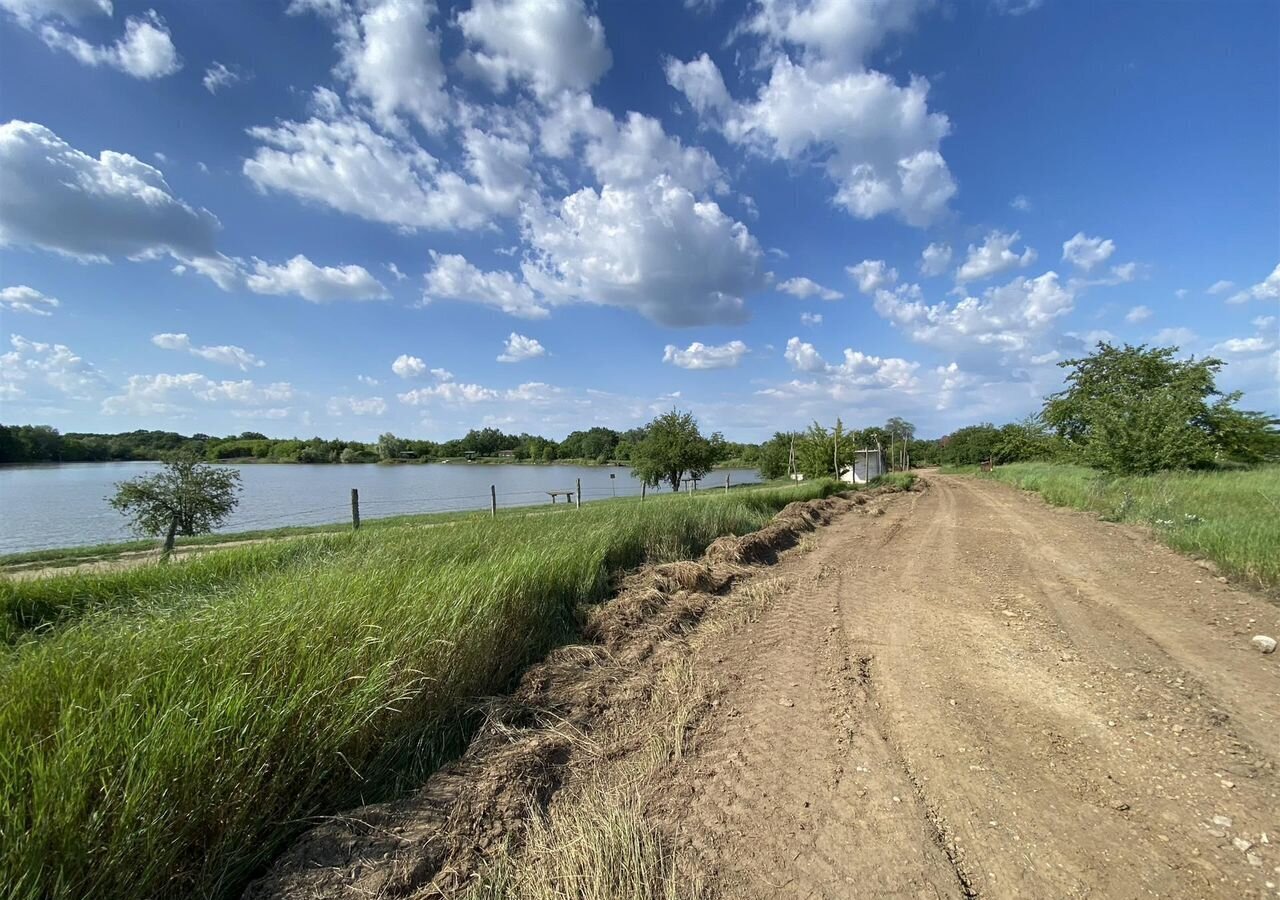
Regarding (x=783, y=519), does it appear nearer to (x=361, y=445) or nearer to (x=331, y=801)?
(x=331, y=801)

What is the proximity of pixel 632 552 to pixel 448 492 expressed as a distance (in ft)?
99.7

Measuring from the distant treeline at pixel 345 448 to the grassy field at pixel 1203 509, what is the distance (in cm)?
2017

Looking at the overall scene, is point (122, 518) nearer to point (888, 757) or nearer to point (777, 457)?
point (888, 757)

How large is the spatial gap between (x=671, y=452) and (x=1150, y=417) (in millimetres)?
20839

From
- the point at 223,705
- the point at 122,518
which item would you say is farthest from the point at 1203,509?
the point at 122,518

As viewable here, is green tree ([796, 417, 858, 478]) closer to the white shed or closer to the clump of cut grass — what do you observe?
the white shed

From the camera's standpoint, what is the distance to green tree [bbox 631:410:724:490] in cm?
3058

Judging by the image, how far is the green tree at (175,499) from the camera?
35.2ft

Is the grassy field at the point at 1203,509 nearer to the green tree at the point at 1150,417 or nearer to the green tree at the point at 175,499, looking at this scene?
the green tree at the point at 1150,417

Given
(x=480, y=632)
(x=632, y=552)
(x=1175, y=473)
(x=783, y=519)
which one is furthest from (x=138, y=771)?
(x=1175, y=473)

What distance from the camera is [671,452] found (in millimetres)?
30344

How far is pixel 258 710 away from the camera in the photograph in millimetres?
2434

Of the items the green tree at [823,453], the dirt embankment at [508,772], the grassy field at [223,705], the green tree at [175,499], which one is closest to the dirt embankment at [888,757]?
the dirt embankment at [508,772]

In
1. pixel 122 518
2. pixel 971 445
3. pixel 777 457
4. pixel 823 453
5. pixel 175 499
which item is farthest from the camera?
pixel 971 445
